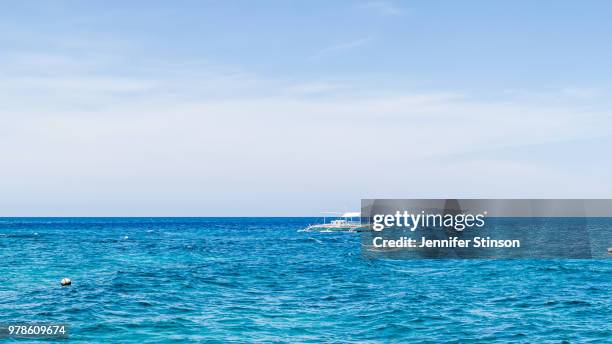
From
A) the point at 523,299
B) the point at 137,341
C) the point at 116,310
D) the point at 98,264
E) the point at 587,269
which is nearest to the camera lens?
the point at 137,341

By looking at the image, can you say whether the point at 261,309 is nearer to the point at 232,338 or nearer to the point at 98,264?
the point at 232,338

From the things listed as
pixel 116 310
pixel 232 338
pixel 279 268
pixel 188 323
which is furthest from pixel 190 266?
pixel 232 338

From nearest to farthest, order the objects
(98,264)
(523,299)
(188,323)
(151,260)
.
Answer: (188,323) → (523,299) → (98,264) → (151,260)

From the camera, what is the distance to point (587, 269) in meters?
62.0

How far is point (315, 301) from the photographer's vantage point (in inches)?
1563

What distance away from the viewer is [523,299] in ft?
135

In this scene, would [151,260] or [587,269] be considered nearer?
[587,269]

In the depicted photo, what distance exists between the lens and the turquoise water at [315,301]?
30453 mm

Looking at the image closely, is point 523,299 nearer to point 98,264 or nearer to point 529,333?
point 529,333

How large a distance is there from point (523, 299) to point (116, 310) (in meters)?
26.6

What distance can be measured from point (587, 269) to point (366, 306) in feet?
115

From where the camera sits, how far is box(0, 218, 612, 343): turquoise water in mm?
30453

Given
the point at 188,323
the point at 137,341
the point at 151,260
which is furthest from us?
the point at 151,260

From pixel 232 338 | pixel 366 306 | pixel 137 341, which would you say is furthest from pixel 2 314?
pixel 366 306
